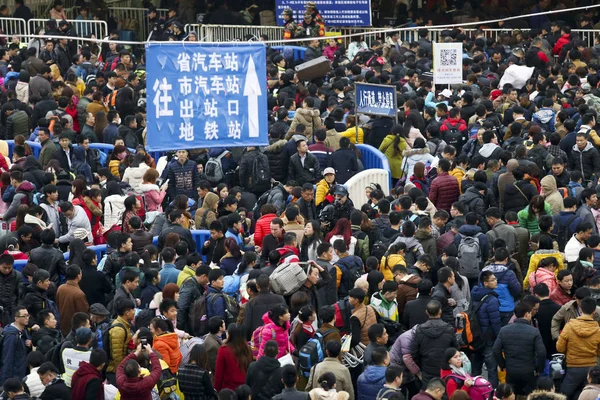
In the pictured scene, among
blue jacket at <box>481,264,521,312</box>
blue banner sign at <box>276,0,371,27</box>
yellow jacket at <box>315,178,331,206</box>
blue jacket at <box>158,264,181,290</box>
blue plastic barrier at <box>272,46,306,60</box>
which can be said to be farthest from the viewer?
blue banner sign at <box>276,0,371,27</box>

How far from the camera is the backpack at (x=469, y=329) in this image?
46.3ft

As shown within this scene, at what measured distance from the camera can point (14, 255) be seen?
15.9 m

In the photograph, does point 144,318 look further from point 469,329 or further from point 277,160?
point 277,160

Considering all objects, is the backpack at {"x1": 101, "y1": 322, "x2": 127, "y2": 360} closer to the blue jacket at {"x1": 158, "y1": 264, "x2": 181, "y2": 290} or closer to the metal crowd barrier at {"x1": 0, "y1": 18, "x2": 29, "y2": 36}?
the blue jacket at {"x1": 158, "y1": 264, "x2": 181, "y2": 290}

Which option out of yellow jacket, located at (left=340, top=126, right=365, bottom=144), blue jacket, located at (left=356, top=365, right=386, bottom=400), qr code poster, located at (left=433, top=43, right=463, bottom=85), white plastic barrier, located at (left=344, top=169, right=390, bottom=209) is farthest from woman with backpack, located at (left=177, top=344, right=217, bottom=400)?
qr code poster, located at (left=433, top=43, right=463, bottom=85)

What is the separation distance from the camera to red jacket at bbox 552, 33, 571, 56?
26.8 metres

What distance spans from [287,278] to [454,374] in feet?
7.36

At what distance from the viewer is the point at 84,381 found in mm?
12453

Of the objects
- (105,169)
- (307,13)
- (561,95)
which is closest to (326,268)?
(105,169)

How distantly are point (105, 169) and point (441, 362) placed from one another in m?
6.89

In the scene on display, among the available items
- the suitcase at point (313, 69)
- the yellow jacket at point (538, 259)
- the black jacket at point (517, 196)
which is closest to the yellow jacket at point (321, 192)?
the black jacket at point (517, 196)

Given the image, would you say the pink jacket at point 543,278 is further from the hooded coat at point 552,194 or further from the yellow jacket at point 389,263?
the hooded coat at point 552,194

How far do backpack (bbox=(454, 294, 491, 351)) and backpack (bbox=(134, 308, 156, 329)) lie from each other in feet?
9.82

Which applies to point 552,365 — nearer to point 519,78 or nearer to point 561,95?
point 561,95
